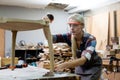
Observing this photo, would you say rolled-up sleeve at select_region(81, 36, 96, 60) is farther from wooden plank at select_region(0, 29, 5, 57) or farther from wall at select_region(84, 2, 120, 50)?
wooden plank at select_region(0, 29, 5, 57)

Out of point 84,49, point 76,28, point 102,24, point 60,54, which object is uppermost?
point 102,24

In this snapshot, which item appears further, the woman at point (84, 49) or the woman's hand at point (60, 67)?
the woman at point (84, 49)

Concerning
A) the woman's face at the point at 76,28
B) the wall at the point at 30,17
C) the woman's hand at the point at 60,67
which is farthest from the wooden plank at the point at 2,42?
the woman's hand at the point at 60,67

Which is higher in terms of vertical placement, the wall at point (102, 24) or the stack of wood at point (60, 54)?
the wall at point (102, 24)

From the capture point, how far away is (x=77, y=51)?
2.23 metres

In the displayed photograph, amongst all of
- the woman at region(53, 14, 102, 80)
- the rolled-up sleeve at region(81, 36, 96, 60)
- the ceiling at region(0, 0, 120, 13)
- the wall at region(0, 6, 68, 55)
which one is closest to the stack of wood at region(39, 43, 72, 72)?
the woman at region(53, 14, 102, 80)

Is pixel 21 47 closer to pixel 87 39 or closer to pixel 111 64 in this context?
pixel 111 64

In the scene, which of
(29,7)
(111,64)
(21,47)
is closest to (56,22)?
(29,7)

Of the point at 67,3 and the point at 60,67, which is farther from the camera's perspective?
the point at 67,3

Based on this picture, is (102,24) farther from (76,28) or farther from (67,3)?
(76,28)

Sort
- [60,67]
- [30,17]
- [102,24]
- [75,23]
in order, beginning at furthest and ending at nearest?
[30,17], [102,24], [75,23], [60,67]

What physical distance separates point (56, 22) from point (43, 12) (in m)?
0.63

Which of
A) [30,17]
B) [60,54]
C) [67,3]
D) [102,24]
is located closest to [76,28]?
[60,54]

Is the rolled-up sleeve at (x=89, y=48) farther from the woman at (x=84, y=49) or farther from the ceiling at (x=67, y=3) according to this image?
the ceiling at (x=67, y=3)
